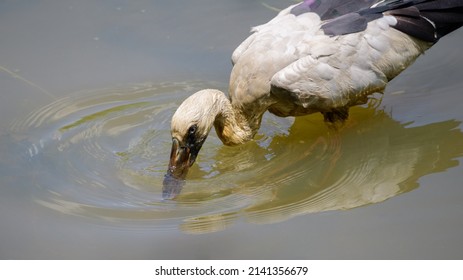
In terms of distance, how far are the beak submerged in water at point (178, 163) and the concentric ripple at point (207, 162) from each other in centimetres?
9

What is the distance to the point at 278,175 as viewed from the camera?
21.6 ft

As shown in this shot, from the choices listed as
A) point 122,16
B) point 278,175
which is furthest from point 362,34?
point 122,16

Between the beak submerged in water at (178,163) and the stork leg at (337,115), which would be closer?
the beak submerged in water at (178,163)

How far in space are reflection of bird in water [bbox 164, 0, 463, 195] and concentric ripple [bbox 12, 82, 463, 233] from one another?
0.94ft

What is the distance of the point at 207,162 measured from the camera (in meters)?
7.07

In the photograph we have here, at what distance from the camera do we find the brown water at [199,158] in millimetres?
5688

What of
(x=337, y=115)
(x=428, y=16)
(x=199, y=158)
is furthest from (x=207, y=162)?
(x=428, y=16)

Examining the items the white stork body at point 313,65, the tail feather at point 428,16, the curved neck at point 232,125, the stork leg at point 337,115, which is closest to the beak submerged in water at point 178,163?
the curved neck at point 232,125

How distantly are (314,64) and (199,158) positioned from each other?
145cm

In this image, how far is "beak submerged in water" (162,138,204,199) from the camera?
256 inches

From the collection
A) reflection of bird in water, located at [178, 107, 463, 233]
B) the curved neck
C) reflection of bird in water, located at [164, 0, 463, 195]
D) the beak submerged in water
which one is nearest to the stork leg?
reflection of bird in water, located at [164, 0, 463, 195]

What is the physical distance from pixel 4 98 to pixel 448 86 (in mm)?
4721

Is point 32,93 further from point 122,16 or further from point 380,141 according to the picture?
point 380,141

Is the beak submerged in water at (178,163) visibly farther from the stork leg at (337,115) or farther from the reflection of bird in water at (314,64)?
the stork leg at (337,115)
